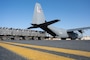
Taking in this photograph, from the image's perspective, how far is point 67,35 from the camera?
36.2 metres

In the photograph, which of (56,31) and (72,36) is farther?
Answer: (72,36)

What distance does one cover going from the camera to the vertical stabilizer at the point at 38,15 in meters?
26.0

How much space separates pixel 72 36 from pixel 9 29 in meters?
19.2

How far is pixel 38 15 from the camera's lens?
26.7 metres

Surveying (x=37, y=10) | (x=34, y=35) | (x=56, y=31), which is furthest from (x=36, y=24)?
(x=34, y=35)

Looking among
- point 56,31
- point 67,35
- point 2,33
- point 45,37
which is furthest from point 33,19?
point 45,37

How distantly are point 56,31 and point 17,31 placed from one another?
16.1 m

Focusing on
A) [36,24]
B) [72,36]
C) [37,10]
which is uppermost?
[37,10]

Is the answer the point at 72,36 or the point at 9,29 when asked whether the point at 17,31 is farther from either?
the point at 72,36

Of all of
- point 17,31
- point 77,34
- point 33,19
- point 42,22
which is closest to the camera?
point 33,19

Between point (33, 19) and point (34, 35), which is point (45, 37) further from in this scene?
point (33, 19)

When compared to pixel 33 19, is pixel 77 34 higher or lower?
lower

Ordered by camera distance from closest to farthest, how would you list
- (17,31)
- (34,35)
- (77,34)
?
(77,34), (17,31), (34,35)

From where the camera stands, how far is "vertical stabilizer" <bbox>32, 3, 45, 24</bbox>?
26.0 meters
